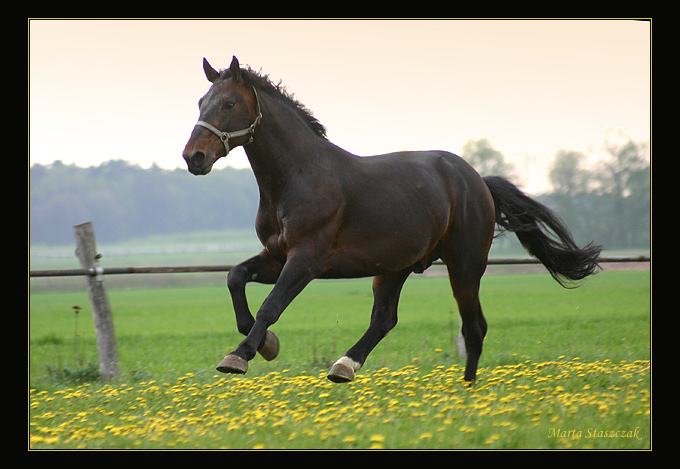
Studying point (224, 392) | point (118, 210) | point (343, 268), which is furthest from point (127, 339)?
point (118, 210)

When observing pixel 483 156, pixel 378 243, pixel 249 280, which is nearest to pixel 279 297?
pixel 249 280

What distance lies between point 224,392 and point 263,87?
2.66 m

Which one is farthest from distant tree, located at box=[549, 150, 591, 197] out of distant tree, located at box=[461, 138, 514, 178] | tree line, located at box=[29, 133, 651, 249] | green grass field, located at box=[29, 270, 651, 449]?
tree line, located at box=[29, 133, 651, 249]

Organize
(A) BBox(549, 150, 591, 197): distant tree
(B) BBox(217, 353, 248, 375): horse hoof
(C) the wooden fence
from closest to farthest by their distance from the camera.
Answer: (B) BBox(217, 353, 248, 375): horse hoof
(C) the wooden fence
(A) BBox(549, 150, 591, 197): distant tree

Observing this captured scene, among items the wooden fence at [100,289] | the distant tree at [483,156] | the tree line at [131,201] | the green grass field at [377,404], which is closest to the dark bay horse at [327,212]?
the green grass field at [377,404]

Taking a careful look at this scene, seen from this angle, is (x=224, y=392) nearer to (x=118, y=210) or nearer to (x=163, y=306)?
(x=163, y=306)

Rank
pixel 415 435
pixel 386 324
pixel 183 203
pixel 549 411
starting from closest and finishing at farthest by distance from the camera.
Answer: pixel 415 435
pixel 549 411
pixel 386 324
pixel 183 203

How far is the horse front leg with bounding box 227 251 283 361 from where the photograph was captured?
4.80 metres

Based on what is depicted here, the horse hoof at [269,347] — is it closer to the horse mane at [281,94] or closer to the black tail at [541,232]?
the horse mane at [281,94]

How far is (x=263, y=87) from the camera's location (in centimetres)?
497

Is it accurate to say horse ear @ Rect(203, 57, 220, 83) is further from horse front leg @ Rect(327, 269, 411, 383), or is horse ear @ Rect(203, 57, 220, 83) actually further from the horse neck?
horse front leg @ Rect(327, 269, 411, 383)

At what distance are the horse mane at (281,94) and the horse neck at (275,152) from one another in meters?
0.13

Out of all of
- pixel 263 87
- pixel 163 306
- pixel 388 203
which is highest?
pixel 263 87

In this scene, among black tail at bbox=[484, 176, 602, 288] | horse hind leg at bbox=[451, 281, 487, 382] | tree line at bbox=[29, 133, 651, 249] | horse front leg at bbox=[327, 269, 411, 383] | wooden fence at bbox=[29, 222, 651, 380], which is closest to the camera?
horse front leg at bbox=[327, 269, 411, 383]
